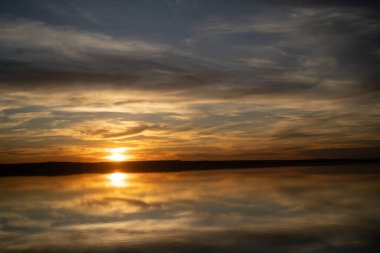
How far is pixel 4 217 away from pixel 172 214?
7407 millimetres

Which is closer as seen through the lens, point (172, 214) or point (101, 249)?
point (101, 249)

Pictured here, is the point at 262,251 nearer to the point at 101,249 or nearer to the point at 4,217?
the point at 101,249

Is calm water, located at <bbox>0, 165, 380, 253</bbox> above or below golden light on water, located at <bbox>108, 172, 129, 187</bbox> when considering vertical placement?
below

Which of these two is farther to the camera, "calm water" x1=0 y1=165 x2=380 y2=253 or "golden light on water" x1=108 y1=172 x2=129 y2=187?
"golden light on water" x1=108 y1=172 x2=129 y2=187

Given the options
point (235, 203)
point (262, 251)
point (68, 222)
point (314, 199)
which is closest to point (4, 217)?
point (68, 222)

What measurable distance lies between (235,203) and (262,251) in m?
9.42

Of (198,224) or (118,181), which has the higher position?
(118,181)

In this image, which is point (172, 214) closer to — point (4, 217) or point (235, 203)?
point (235, 203)

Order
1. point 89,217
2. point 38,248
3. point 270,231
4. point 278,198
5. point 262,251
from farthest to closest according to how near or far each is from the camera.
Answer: point 278,198, point 89,217, point 270,231, point 38,248, point 262,251

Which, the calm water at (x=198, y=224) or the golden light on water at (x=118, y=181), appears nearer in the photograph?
the calm water at (x=198, y=224)

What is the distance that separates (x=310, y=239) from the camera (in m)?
13.3

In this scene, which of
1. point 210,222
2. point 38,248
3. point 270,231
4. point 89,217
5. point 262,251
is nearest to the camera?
point 262,251

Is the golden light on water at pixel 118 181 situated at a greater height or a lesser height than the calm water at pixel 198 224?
greater

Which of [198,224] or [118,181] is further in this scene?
[118,181]
